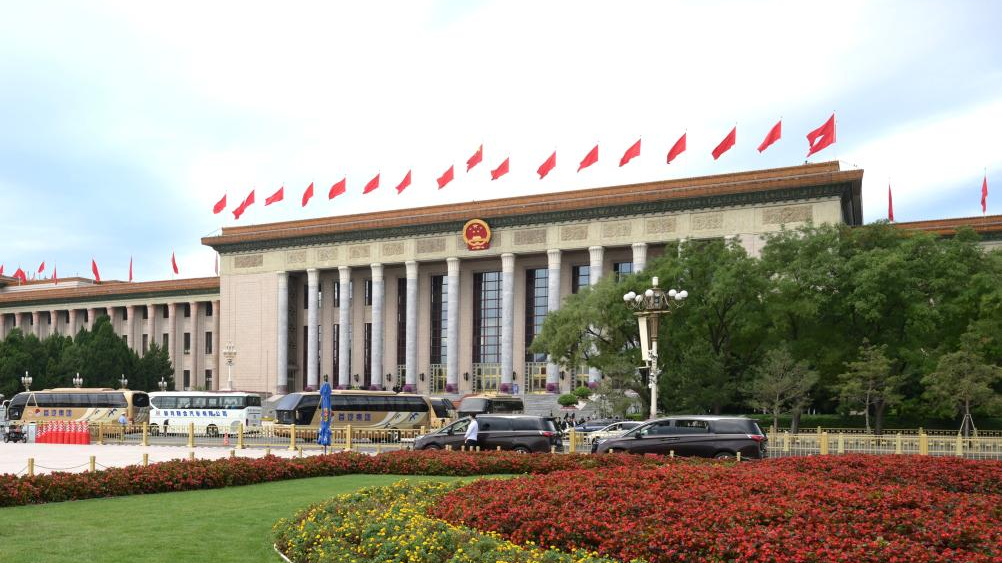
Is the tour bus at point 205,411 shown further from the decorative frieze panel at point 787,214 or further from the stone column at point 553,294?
the decorative frieze panel at point 787,214

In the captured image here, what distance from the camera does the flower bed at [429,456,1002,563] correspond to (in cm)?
848

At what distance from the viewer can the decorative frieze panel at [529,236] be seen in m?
61.8

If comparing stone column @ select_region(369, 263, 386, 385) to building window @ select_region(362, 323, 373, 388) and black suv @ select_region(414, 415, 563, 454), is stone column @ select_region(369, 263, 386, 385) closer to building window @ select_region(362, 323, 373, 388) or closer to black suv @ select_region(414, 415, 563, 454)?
building window @ select_region(362, 323, 373, 388)

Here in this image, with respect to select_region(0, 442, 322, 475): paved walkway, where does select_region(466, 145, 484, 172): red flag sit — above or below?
above

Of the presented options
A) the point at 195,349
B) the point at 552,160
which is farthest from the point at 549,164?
the point at 195,349

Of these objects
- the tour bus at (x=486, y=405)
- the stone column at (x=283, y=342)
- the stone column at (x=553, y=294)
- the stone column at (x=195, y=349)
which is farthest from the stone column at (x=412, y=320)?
the stone column at (x=195, y=349)

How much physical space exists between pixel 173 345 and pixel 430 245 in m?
30.4

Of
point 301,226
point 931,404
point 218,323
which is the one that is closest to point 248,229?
point 301,226

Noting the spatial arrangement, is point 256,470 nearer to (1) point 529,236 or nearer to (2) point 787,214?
(2) point 787,214

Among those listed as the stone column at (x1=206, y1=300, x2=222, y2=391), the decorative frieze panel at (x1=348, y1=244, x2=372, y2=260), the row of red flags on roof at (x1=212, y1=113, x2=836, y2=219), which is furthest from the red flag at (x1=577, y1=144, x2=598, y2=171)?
the stone column at (x1=206, y1=300, x2=222, y2=391)

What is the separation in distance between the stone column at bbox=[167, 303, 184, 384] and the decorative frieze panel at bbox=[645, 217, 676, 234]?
44.9 metres

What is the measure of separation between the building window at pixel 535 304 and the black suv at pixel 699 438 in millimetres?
39927

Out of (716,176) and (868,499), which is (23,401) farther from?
(868,499)

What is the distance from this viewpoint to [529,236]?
6212cm
